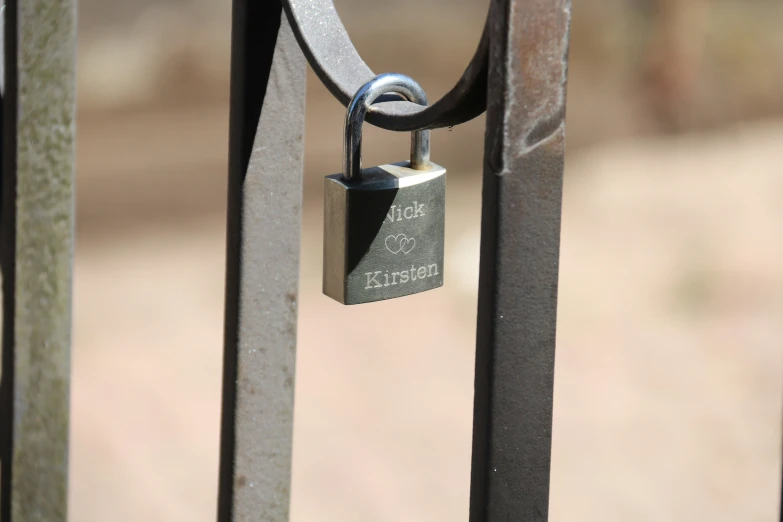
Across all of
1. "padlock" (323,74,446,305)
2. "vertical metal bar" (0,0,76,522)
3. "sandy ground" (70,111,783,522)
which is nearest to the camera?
"padlock" (323,74,446,305)

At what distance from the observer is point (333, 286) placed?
2.94 ft

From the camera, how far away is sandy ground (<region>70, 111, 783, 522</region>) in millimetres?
3566

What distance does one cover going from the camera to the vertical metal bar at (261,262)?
2.91 feet

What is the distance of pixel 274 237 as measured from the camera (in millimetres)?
921

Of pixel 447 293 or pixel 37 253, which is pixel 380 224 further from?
pixel 447 293

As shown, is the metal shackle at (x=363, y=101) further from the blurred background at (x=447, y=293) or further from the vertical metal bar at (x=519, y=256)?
the blurred background at (x=447, y=293)

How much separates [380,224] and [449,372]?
3504 millimetres

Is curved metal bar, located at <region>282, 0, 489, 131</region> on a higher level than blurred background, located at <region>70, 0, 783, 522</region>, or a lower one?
higher

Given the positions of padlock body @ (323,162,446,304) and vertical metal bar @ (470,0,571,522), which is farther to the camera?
padlock body @ (323,162,446,304)

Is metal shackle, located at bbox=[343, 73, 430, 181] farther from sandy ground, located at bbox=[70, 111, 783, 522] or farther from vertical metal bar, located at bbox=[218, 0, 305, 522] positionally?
sandy ground, located at bbox=[70, 111, 783, 522]

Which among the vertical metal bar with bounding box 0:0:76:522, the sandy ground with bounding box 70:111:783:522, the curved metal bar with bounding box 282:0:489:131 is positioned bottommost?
the sandy ground with bounding box 70:111:783:522

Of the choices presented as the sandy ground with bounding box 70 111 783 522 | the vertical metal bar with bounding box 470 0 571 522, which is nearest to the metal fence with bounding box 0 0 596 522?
the vertical metal bar with bounding box 470 0 571 522

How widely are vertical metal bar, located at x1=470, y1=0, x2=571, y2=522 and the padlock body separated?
0.78 feet

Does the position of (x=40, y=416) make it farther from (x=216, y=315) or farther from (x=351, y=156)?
(x=216, y=315)
